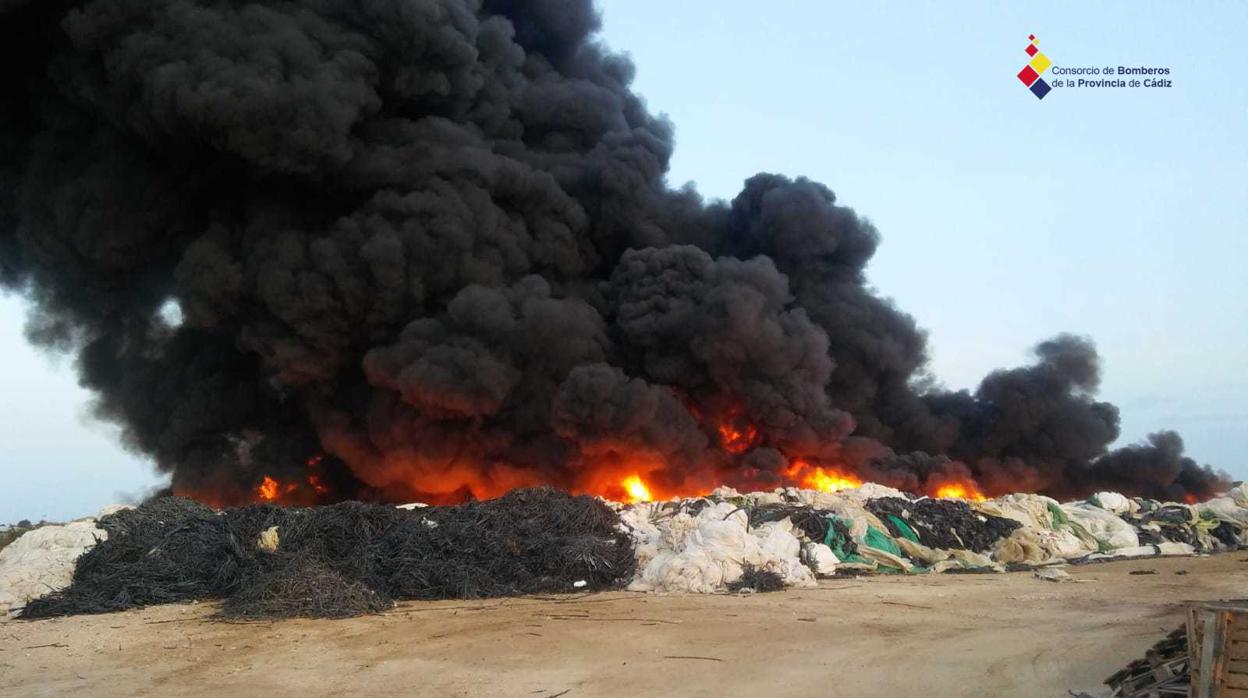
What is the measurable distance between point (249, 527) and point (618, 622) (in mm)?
7070

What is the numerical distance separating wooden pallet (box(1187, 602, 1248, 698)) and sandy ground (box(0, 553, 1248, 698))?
161 cm

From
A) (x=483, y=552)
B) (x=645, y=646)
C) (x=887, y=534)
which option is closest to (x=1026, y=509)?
(x=887, y=534)

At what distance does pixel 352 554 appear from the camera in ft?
51.3

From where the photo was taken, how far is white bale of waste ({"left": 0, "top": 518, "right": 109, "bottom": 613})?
14.6m

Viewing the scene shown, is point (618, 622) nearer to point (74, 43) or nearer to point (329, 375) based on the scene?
point (329, 375)

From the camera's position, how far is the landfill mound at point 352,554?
14.4m

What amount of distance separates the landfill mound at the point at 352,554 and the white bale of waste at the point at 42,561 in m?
0.23

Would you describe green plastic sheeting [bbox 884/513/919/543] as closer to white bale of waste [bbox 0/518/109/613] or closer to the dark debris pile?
the dark debris pile

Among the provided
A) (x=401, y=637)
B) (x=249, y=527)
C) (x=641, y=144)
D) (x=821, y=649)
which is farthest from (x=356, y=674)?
(x=641, y=144)

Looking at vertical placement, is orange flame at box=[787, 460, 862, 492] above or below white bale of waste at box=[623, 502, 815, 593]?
above

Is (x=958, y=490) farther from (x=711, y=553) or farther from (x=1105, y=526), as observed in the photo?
(x=711, y=553)

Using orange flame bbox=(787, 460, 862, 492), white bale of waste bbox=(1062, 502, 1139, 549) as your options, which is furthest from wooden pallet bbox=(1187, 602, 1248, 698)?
orange flame bbox=(787, 460, 862, 492)

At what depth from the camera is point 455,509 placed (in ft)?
55.8

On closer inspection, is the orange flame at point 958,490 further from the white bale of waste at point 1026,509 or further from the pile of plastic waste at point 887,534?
the white bale of waste at point 1026,509
